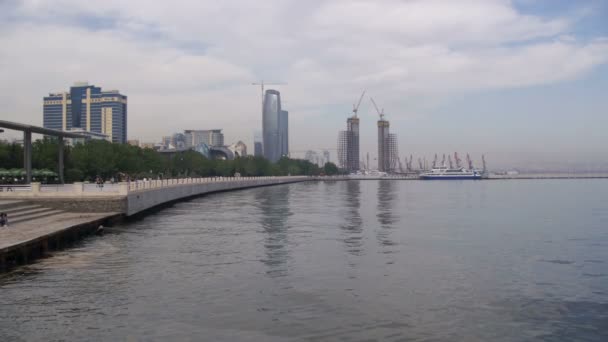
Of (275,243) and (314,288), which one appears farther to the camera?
(275,243)

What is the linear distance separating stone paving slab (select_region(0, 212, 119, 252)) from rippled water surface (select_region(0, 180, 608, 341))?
1340 millimetres

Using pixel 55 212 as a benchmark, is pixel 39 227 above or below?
below

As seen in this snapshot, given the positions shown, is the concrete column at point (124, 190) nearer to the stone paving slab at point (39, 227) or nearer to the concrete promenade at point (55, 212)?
the concrete promenade at point (55, 212)

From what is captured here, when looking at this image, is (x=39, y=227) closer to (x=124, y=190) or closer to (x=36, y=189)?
(x=36, y=189)

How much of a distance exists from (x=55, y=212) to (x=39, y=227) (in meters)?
8.32

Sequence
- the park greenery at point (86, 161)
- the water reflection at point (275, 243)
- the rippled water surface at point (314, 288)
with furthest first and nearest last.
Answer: the park greenery at point (86, 161) → the water reflection at point (275, 243) → the rippled water surface at point (314, 288)

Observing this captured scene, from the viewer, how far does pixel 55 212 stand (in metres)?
36.9

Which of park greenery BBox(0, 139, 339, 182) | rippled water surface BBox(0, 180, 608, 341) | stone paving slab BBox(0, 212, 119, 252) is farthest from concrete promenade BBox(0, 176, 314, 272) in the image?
park greenery BBox(0, 139, 339, 182)

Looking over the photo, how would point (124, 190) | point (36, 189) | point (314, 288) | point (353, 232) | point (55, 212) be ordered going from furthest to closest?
1. point (124, 190)
2. point (36, 189)
3. point (55, 212)
4. point (353, 232)
5. point (314, 288)

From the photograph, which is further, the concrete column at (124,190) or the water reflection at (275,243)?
the concrete column at (124,190)

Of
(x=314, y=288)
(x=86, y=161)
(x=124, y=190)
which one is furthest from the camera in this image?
(x=86, y=161)

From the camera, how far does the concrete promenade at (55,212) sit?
23.5 metres

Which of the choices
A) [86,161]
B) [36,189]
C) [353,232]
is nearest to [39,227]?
[36,189]

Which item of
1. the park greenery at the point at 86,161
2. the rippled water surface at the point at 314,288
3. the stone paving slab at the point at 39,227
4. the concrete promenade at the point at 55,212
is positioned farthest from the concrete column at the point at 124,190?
the park greenery at the point at 86,161
